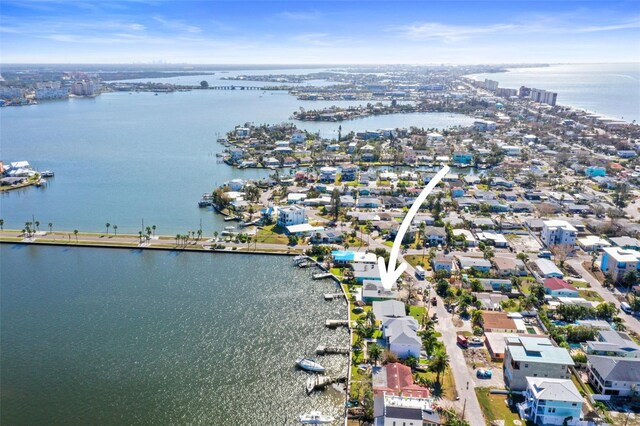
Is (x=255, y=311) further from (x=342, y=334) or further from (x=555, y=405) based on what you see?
(x=555, y=405)

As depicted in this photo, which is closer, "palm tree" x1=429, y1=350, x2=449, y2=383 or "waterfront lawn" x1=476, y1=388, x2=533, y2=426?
"waterfront lawn" x1=476, y1=388, x2=533, y2=426

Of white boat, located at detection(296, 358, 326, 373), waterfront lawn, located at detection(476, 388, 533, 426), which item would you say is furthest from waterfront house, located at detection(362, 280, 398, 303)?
waterfront lawn, located at detection(476, 388, 533, 426)

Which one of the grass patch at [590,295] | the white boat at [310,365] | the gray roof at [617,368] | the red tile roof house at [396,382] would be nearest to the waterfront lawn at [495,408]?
the red tile roof house at [396,382]

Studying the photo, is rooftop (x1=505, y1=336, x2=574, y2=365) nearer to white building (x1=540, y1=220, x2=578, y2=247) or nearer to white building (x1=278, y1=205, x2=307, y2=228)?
white building (x1=540, y1=220, x2=578, y2=247)

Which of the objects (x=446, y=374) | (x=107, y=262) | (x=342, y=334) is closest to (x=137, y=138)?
(x=107, y=262)

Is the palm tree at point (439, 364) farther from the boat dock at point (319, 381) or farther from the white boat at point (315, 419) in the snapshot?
the white boat at point (315, 419)

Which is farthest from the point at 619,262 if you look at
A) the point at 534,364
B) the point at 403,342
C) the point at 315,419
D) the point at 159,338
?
the point at 159,338

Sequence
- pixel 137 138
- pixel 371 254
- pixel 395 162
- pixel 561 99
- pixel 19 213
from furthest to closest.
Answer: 1. pixel 561 99
2. pixel 137 138
3. pixel 395 162
4. pixel 19 213
5. pixel 371 254

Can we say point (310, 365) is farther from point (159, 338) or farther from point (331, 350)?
point (159, 338)
